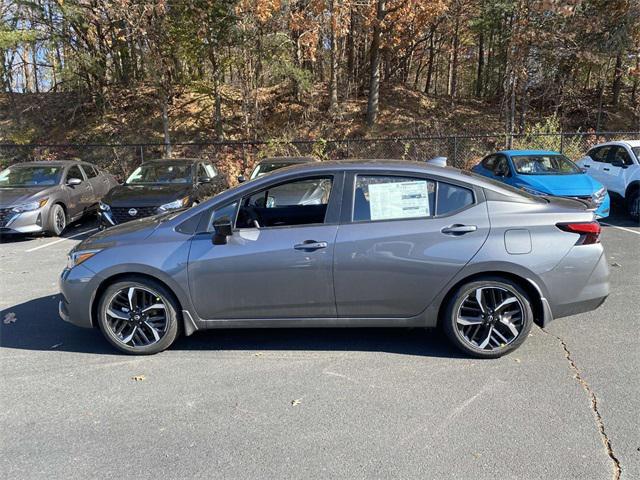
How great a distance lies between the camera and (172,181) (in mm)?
9398

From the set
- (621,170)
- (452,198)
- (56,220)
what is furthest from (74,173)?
(621,170)

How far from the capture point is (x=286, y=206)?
192 inches

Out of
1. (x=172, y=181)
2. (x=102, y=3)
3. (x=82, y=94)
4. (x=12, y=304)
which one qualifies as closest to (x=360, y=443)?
(x=12, y=304)

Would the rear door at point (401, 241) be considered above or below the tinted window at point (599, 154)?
below

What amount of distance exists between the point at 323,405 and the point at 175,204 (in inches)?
226

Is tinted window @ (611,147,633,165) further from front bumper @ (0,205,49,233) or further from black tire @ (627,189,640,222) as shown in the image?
front bumper @ (0,205,49,233)

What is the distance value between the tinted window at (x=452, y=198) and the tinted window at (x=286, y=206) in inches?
39.1

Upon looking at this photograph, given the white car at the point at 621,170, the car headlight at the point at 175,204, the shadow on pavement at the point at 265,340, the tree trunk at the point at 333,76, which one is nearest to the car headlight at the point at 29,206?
the car headlight at the point at 175,204

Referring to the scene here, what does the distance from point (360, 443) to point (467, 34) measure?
2549 cm

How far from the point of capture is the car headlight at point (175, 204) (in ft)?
26.5

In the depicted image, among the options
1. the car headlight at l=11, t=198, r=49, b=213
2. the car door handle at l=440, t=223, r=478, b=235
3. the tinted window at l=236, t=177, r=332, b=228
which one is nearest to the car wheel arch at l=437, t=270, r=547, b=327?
the car door handle at l=440, t=223, r=478, b=235

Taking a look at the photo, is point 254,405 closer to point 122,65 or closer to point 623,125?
point 122,65

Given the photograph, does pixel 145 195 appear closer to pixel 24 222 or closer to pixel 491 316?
pixel 24 222

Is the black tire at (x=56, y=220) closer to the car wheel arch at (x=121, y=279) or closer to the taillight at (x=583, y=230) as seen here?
the car wheel arch at (x=121, y=279)
